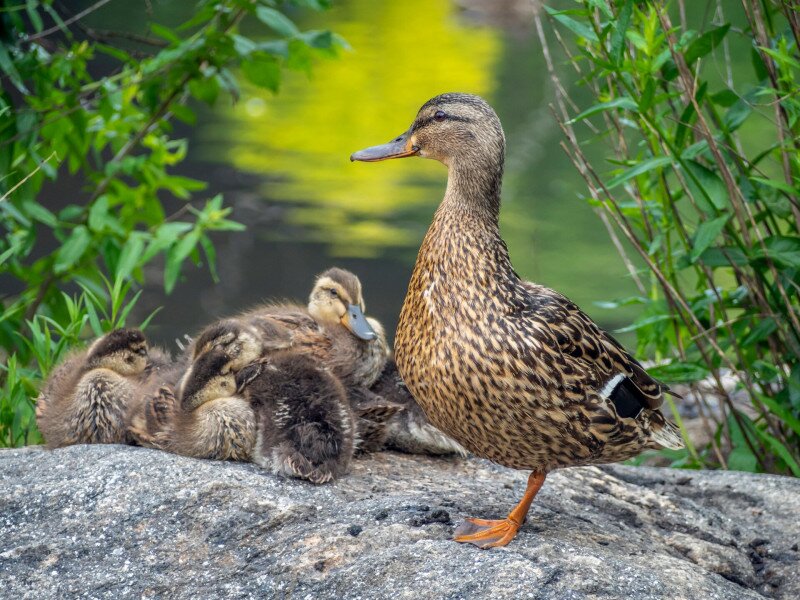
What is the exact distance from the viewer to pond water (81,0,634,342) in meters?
10.4

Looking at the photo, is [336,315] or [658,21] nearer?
[658,21]

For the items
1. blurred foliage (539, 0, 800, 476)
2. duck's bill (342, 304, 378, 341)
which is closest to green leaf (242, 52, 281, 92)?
duck's bill (342, 304, 378, 341)

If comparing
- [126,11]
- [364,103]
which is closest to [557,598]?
[364,103]

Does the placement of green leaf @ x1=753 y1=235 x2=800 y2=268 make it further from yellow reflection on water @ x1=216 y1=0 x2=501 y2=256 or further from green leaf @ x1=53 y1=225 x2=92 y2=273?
yellow reflection on water @ x1=216 y1=0 x2=501 y2=256

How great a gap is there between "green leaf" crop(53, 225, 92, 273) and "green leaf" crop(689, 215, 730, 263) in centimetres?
325

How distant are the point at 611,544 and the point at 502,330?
0.90 metres

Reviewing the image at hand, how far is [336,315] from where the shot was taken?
532cm

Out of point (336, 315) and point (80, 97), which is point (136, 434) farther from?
point (80, 97)

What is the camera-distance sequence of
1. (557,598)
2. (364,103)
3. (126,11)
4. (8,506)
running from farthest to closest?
1. (126,11)
2. (364,103)
3. (8,506)
4. (557,598)

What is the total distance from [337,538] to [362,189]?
32.5 feet

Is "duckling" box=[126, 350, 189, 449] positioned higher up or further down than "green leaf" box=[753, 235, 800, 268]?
further down

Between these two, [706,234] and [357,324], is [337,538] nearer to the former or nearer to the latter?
[357,324]

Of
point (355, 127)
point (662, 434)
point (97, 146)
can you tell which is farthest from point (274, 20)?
point (355, 127)

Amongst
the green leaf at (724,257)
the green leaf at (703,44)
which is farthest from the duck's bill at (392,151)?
the green leaf at (724,257)
